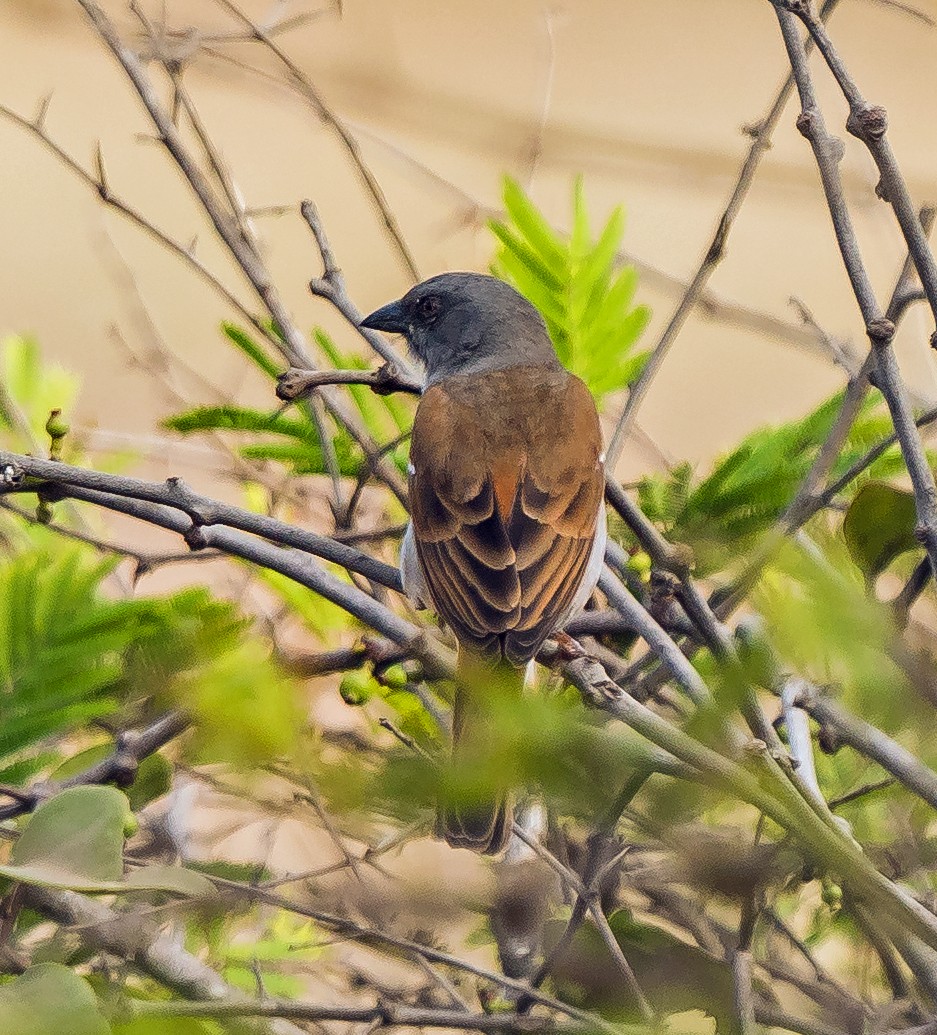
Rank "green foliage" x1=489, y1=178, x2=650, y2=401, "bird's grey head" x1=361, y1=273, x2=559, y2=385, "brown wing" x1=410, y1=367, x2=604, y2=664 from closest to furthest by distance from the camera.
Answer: "green foliage" x1=489, y1=178, x2=650, y2=401 → "brown wing" x1=410, y1=367, x2=604, y2=664 → "bird's grey head" x1=361, y1=273, x2=559, y2=385

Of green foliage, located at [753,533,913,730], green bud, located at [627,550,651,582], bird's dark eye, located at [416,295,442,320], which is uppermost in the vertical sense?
green foliage, located at [753,533,913,730]

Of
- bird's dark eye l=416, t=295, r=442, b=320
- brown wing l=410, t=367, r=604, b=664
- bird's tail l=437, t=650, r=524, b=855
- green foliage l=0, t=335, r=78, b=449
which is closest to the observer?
bird's tail l=437, t=650, r=524, b=855

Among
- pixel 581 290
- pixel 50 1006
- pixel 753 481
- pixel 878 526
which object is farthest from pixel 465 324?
pixel 50 1006

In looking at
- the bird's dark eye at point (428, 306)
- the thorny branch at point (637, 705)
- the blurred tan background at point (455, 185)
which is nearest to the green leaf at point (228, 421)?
the thorny branch at point (637, 705)

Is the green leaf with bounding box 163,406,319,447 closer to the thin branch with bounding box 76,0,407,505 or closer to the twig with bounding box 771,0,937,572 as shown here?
the thin branch with bounding box 76,0,407,505

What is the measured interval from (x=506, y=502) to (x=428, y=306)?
3.34 feet

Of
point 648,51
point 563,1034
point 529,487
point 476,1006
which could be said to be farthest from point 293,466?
point 648,51

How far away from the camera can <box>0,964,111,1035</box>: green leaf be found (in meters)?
0.69

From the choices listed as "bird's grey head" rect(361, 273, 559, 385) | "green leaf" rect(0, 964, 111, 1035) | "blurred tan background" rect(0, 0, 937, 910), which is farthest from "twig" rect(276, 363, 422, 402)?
"blurred tan background" rect(0, 0, 937, 910)

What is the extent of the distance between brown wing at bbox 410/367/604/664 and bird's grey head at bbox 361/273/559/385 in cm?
42

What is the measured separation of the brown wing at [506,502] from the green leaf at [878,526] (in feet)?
3.27

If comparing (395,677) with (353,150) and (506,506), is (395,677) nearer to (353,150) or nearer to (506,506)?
(506,506)

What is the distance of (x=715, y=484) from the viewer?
1894mm

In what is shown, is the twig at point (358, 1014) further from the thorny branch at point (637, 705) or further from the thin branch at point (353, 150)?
the thin branch at point (353, 150)
